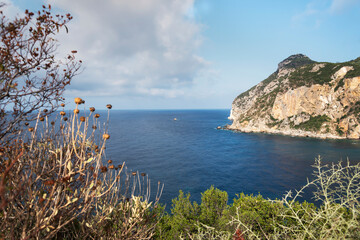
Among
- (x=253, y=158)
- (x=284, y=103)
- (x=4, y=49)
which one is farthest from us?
(x=284, y=103)

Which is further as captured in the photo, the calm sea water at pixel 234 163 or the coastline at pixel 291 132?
the coastline at pixel 291 132

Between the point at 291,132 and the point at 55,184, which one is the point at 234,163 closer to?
the point at 291,132

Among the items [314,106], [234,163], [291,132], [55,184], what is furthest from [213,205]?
[314,106]

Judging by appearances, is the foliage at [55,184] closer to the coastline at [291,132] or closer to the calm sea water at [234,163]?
the calm sea water at [234,163]

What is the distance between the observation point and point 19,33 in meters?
6.25

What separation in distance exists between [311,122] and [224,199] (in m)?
106

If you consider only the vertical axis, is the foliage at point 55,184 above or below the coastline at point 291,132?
above

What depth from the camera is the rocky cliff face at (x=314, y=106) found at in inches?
3504

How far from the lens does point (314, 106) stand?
101312 millimetres

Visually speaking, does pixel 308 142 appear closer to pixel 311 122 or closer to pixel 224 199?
pixel 311 122

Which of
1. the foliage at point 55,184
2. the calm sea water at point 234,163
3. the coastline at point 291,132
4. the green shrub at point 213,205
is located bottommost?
the calm sea water at point 234,163

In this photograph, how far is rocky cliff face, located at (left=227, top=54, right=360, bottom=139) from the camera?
292 feet

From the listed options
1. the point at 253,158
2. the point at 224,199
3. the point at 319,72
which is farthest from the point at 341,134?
the point at 224,199

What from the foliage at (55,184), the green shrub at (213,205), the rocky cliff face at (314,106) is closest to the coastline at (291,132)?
the rocky cliff face at (314,106)
